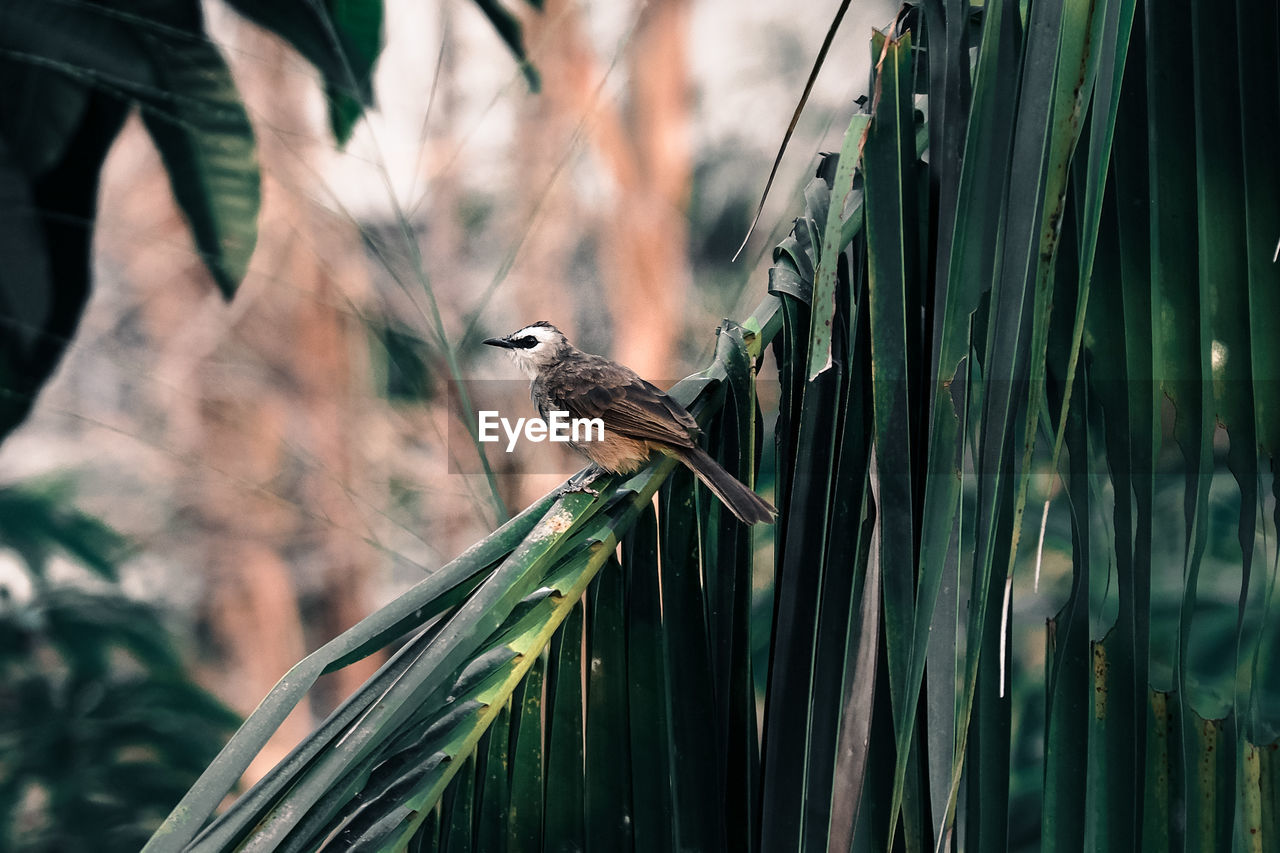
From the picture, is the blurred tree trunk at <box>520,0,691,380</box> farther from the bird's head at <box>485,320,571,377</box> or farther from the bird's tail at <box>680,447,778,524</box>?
the bird's tail at <box>680,447,778,524</box>

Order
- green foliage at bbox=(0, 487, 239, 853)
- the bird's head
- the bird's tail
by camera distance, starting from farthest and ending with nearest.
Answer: green foliage at bbox=(0, 487, 239, 853) → the bird's head → the bird's tail

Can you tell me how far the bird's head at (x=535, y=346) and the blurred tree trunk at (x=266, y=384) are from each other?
79cm

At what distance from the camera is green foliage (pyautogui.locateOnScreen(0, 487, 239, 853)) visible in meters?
1.75

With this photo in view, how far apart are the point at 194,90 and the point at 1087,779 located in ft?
6.12

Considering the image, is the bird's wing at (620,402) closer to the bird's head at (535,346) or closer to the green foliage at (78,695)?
the bird's head at (535,346)

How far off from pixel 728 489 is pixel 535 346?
0.62m

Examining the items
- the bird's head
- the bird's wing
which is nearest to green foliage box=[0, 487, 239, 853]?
the bird's head

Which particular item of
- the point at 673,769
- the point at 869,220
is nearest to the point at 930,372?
the point at 869,220

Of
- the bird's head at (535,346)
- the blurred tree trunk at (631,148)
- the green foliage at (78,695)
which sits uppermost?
the blurred tree trunk at (631,148)

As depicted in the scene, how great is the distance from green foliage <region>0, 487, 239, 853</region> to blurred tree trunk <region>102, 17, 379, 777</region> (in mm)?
109

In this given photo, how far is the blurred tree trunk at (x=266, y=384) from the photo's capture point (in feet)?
5.75

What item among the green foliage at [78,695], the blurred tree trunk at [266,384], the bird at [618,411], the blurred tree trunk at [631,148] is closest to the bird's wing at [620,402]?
the bird at [618,411]

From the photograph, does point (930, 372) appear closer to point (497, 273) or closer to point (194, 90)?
point (497, 273)

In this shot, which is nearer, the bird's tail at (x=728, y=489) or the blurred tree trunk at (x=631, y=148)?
the bird's tail at (x=728, y=489)
